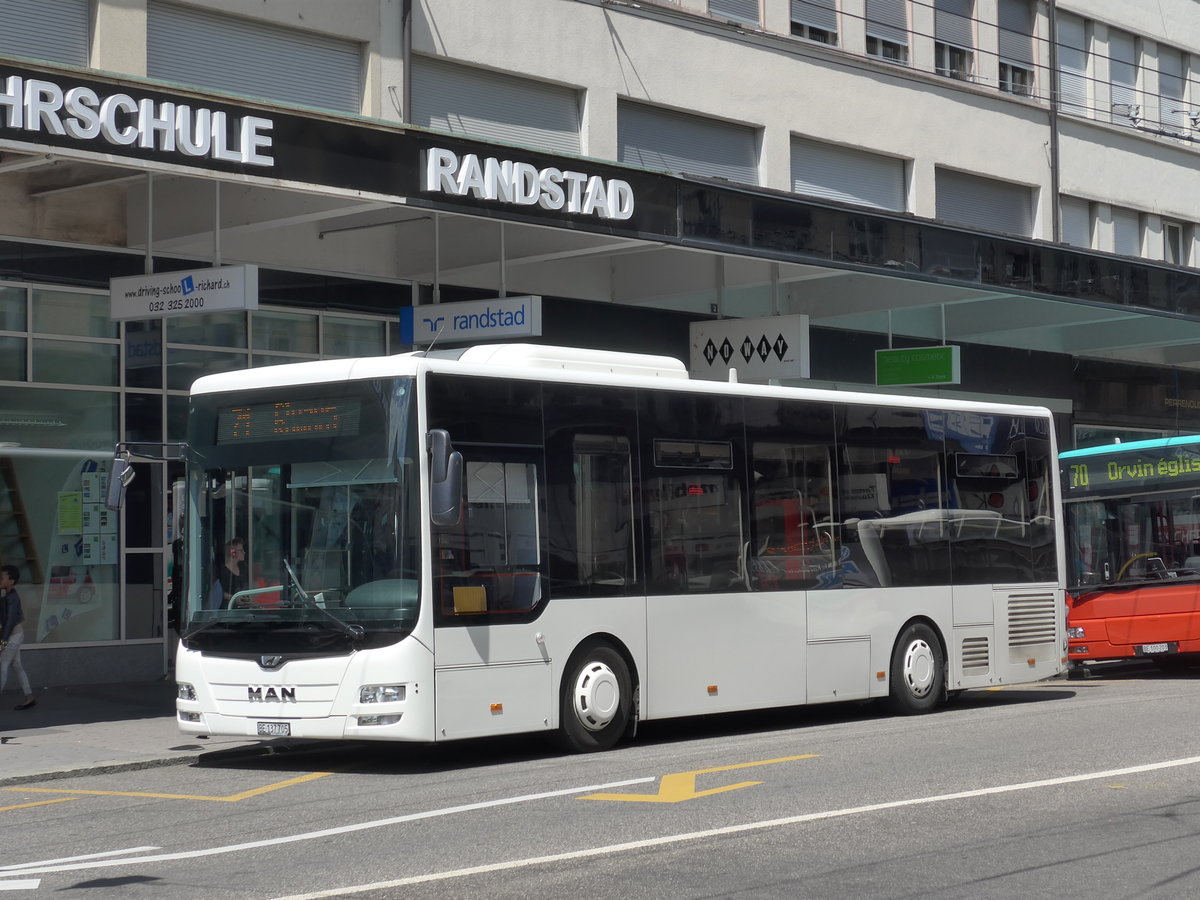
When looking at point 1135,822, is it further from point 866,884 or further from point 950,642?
point 950,642

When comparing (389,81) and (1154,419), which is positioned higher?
(389,81)

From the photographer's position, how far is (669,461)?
12891mm

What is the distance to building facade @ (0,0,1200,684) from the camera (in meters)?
16.4

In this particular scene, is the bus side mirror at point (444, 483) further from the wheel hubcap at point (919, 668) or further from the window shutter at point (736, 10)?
the window shutter at point (736, 10)

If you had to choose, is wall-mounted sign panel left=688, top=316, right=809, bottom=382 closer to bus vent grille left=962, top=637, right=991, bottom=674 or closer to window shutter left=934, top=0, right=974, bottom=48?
bus vent grille left=962, top=637, right=991, bottom=674

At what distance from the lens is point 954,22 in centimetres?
2866

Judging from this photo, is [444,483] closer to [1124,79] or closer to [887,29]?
[887,29]

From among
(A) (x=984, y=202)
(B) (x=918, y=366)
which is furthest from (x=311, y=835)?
(A) (x=984, y=202)

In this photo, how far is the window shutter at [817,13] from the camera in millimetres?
25891

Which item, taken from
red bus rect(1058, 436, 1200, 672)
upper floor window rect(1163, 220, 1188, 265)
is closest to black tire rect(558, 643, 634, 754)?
red bus rect(1058, 436, 1200, 672)

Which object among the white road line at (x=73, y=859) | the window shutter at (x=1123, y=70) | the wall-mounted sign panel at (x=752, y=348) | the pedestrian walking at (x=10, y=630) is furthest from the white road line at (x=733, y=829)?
the window shutter at (x=1123, y=70)

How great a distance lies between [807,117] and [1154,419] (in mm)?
12011

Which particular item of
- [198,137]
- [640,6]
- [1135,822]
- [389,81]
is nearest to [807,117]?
[640,6]

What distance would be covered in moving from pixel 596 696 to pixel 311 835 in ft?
12.9
